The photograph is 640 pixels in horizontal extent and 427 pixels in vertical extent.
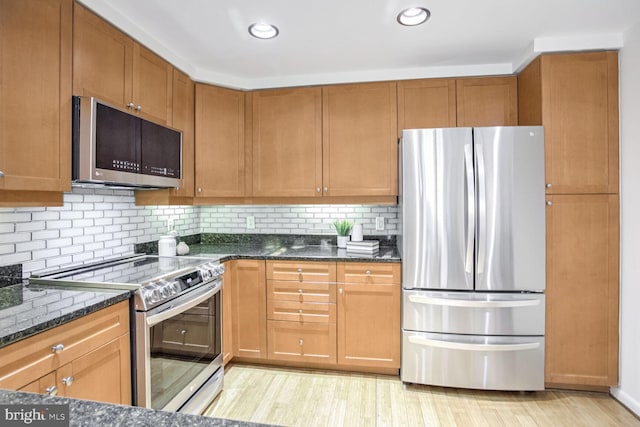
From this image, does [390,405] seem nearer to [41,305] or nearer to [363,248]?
[363,248]

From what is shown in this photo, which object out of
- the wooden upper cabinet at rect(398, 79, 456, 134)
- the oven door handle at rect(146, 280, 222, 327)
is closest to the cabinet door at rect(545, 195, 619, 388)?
the wooden upper cabinet at rect(398, 79, 456, 134)

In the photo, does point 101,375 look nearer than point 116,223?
Yes

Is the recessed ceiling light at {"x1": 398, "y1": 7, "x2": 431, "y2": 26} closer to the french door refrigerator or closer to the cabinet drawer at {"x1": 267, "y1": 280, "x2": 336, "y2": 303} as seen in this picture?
the french door refrigerator

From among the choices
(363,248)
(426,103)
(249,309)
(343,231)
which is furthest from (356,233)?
(426,103)

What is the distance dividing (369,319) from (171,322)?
1.43 m

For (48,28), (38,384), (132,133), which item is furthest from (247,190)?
(38,384)

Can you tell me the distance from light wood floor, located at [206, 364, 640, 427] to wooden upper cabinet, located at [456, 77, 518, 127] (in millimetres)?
2050

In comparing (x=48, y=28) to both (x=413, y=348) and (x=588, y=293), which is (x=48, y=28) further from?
(x=588, y=293)

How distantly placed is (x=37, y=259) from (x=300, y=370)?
1.94 m

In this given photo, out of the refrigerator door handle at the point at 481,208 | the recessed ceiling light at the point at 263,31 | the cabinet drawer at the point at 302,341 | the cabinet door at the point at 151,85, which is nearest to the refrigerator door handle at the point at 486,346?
the refrigerator door handle at the point at 481,208

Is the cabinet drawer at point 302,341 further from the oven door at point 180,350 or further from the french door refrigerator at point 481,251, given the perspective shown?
the french door refrigerator at point 481,251

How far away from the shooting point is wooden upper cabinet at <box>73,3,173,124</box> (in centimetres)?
182

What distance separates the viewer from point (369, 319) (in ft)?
8.71

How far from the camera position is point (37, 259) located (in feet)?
6.18
